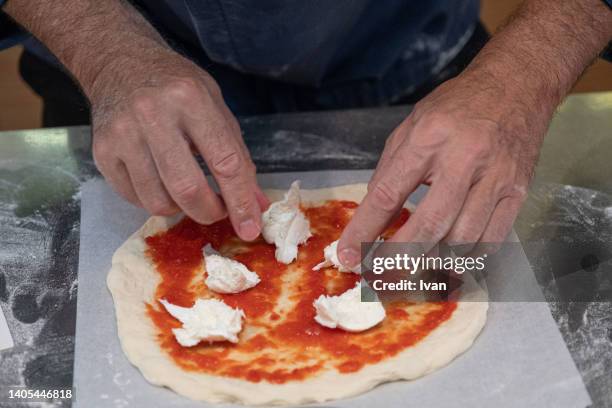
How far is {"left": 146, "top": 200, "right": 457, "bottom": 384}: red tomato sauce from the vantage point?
5.09ft

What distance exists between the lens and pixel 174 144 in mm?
1618

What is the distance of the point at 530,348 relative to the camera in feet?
5.17

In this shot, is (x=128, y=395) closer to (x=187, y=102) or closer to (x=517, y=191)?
(x=187, y=102)

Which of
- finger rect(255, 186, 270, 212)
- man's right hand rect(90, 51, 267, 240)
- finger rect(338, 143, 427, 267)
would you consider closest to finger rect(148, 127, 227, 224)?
man's right hand rect(90, 51, 267, 240)

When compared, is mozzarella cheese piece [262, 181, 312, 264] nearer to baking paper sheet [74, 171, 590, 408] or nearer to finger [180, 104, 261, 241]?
finger [180, 104, 261, 241]

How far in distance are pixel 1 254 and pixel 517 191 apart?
4.06ft

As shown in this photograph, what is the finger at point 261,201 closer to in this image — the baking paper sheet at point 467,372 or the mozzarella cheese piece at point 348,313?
the mozzarella cheese piece at point 348,313

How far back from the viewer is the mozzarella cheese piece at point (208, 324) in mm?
1582

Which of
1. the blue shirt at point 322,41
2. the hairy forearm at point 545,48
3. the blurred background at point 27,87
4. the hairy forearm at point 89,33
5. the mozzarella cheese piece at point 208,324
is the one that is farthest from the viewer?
the blurred background at point 27,87

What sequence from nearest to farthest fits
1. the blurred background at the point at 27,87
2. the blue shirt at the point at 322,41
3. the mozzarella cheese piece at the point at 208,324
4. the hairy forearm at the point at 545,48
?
1. the mozzarella cheese piece at the point at 208,324
2. the hairy forearm at the point at 545,48
3. the blue shirt at the point at 322,41
4. the blurred background at the point at 27,87

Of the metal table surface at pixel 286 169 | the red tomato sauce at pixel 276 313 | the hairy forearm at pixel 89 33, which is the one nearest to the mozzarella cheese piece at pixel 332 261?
the red tomato sauce at pixel 276 313

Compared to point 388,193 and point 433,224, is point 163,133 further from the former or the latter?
point 433,224

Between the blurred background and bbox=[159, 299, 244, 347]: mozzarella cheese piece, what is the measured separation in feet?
8.06
